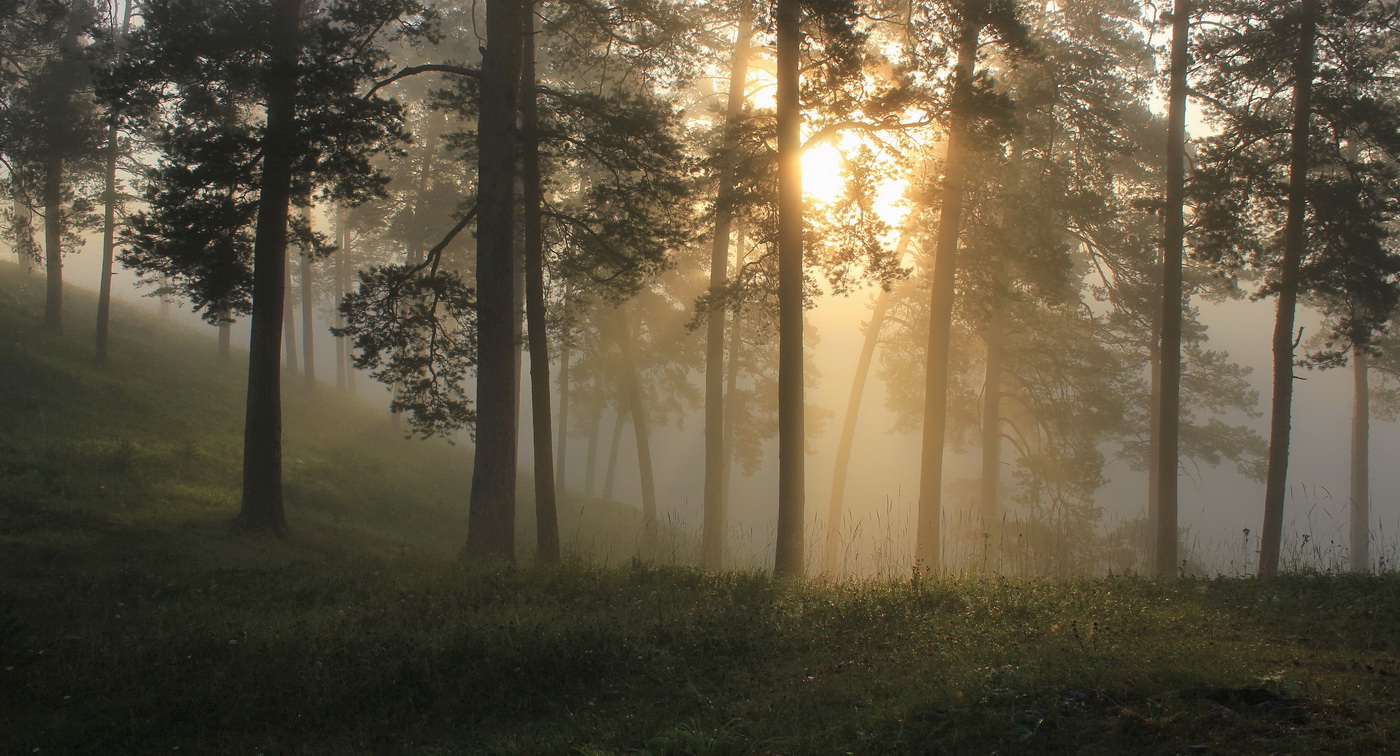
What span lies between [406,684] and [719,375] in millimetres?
13415

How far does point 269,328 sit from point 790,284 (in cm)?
888

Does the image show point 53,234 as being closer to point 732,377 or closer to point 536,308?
point 536,308

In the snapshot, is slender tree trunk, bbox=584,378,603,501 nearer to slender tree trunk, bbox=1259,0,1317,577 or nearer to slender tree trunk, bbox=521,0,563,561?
slender tree trunk, bbox=521,0,563,561

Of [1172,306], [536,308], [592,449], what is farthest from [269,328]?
[592,449]

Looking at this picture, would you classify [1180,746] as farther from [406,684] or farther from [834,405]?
[834,405]

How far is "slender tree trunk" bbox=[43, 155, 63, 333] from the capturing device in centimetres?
2067

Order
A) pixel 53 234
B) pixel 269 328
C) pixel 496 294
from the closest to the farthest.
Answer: pixel 496 294
pixel 269 328
pixel 53 234

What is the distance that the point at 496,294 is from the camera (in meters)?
12.3

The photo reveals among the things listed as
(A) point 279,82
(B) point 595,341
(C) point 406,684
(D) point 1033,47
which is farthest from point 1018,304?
(C) point 406,684

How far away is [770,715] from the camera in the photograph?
5234 millimetres

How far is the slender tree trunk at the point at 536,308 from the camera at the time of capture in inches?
523

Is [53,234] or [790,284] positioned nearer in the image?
[790,284]

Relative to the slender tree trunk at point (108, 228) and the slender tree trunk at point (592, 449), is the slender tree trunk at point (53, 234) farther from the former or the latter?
the slender tree trunk at point (592, 449)

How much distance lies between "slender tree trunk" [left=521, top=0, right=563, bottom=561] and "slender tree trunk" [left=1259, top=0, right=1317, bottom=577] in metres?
12.7
